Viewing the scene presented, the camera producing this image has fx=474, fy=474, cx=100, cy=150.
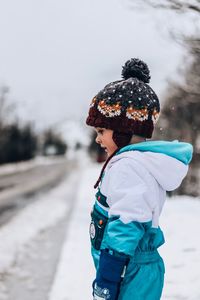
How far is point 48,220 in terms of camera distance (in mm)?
11648

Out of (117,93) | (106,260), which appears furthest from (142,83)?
(106,260)

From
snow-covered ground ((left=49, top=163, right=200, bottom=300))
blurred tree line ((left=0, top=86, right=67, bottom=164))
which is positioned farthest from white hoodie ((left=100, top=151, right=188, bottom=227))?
blurred tree line ((left=0, top=86, right=67, bottom=164))

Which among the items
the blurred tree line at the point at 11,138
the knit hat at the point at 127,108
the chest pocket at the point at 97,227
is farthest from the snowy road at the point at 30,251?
the blurred tree line at the point at 11,138

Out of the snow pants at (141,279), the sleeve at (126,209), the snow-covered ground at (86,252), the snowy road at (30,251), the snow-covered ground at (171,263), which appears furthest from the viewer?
the snowy road at (30,251)

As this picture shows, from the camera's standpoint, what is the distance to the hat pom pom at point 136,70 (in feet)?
7.50

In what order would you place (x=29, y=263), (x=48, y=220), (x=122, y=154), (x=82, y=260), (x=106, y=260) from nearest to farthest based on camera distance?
(x=106, y=260), (x=122, y=154), (x=82, y=260), (x=29, y=263), (x=48, y=220)

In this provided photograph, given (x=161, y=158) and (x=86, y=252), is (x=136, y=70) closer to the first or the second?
(x=161, y=158)

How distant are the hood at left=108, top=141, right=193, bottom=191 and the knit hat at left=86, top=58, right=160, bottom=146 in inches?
3.7

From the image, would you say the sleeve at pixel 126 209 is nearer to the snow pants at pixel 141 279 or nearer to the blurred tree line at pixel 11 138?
the snow pants at pixel 141 279

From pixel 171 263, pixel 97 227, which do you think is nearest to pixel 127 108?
pixel 97 227

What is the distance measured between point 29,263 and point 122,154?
5270mm

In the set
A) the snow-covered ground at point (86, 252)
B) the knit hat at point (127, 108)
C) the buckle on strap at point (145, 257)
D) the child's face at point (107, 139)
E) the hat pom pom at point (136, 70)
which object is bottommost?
the snow-covered ground at point (86, 252)

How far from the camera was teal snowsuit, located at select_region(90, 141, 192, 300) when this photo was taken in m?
1.91

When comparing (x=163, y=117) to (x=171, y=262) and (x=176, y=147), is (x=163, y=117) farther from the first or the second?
(x=176, y=147)
